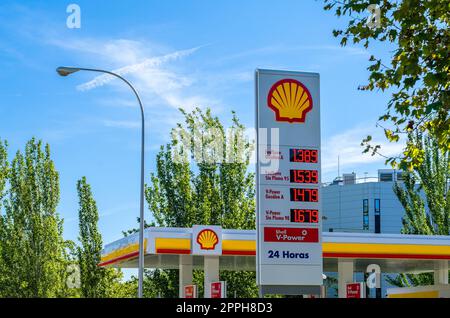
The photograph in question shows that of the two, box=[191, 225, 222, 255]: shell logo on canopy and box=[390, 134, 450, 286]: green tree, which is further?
box=[390, 134, 450, 286]: green tree

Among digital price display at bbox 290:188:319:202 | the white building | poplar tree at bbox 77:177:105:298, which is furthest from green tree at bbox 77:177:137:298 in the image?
the white building

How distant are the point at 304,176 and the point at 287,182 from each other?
1.74 feet

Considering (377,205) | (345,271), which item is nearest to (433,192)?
(345,271)

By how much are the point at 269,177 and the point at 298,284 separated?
2694mm

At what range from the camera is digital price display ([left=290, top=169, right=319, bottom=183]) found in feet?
66.5

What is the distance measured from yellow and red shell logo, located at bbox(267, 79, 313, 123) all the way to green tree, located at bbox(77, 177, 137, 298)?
125 ft

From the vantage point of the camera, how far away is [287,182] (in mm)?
20203

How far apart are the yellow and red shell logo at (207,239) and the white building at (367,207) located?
10672cm

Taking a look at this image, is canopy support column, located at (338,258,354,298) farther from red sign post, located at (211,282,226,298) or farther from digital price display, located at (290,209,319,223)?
digital price display, located at (290,209,319,223)

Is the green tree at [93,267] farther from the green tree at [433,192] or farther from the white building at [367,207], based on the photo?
the white building at [367,207]
